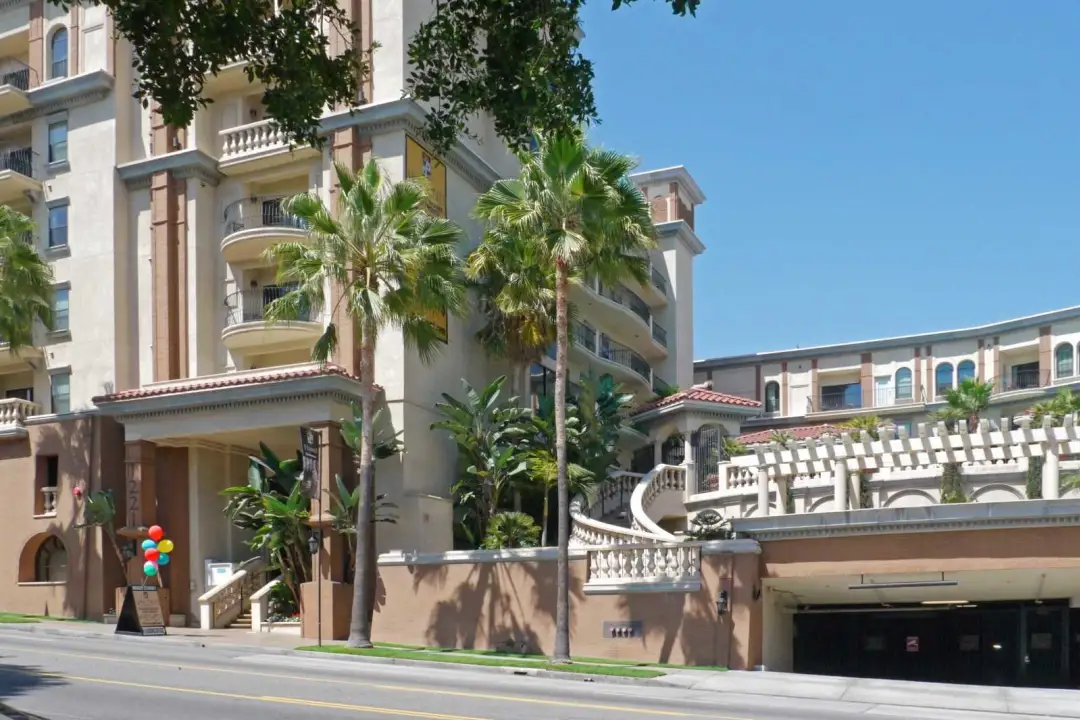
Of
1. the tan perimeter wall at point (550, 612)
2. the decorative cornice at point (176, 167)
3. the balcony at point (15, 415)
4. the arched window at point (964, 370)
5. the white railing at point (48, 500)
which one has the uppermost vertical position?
the decorative cornice at point (176, 167)

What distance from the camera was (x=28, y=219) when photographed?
37.7 metres

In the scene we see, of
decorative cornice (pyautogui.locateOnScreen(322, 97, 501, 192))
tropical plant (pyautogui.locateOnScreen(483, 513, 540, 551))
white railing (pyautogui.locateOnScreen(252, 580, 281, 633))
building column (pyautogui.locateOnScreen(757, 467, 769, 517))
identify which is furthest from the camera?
decorative cornice (pyautogui.locateOnScreen(322, 97, 501, 192))

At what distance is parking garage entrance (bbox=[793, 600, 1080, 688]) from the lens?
96.2 ft

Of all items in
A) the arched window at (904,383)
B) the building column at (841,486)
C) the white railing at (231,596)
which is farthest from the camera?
the arched window at (904,383)

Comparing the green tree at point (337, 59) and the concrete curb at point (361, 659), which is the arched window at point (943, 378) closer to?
the concrete curb at point (361, 659)

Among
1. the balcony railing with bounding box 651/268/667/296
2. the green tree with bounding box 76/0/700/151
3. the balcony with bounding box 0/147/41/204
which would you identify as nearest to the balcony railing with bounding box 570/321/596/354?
the balcony railing with bounding box 651/268/667/296

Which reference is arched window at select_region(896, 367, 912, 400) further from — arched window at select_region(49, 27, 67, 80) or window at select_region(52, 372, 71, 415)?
arched window at select_region(49, 27, 67, 80)

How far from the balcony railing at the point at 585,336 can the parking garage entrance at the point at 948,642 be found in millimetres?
13036

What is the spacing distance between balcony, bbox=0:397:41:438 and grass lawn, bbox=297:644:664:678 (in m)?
15.6

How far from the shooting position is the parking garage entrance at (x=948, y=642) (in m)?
29.3

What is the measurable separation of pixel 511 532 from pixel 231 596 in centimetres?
829

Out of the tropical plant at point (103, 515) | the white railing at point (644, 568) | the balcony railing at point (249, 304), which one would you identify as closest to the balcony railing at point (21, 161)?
the balcony railing at point (249, 304)

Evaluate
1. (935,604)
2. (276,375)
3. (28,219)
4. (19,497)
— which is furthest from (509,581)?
(28,219)

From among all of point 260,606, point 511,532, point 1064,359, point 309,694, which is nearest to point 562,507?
point 511,532
